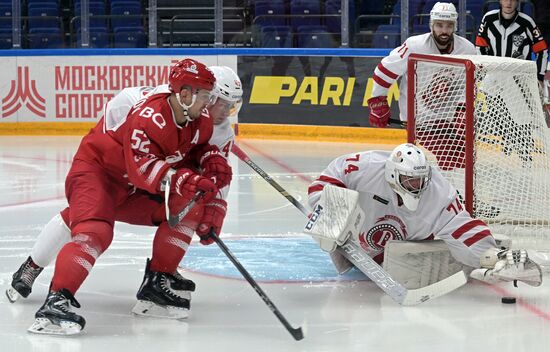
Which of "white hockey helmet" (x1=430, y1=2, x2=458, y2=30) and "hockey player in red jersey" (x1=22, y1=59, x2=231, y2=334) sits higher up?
"white hockey helmet" (x1=430, y1=2, x2=458, y2=30)

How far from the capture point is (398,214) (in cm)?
448

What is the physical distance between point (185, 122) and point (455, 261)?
1227 millimetres

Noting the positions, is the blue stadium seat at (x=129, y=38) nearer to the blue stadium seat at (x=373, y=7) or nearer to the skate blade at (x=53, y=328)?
the blue stadium seat at (x=373, y=7)

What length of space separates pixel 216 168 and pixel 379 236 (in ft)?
2.57

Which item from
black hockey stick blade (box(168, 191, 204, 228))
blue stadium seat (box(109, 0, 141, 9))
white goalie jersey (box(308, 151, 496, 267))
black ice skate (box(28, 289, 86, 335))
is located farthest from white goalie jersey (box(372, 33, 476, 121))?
blue stadium seat (box(109, 0, 141, 9))

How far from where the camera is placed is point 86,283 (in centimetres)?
460

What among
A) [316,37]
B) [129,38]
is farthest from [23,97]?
[316,37]

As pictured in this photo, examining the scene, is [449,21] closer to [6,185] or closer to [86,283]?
[86,283]

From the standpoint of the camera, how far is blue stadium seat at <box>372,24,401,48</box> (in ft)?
31.8

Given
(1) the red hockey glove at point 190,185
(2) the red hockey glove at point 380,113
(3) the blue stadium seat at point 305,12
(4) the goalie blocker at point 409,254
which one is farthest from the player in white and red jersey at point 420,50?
(3) the blue stadium seat at point 305,12

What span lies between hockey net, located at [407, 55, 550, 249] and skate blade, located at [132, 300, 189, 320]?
1.48 meters

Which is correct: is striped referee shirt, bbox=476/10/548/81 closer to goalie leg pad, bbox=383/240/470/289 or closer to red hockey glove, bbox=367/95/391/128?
red hockey glove, bbox=367/95/391/128

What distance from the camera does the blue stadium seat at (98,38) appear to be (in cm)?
1038

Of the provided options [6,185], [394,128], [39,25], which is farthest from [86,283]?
[39,25]
